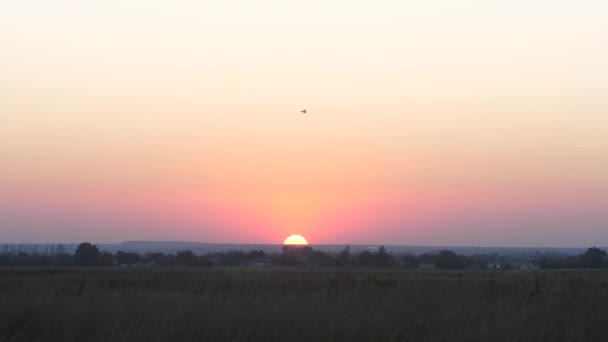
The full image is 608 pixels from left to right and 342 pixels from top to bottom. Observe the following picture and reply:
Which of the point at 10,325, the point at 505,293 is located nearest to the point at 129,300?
the point at 10,325

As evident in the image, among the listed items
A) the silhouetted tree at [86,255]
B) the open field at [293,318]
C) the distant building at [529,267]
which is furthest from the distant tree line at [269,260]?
the open field at [293,318]

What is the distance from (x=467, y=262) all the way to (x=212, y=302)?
72201 millimetres

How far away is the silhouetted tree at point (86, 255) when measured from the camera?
8094 centimetres

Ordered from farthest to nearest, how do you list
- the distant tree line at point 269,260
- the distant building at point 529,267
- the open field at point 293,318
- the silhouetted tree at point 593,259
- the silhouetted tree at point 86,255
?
the silhouetted tree at point 86,255 → the distant tree line at point 269,260 → the silhouetted tree at point 593,259 → the distant building at point 529,267 → the open field at point 293,318

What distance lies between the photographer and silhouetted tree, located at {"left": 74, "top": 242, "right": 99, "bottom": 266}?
80.9 metres

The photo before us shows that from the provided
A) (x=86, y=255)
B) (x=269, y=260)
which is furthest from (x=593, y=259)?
(x=86, y=255)

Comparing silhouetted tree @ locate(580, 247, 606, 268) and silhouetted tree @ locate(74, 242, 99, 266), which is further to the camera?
silhouetted tree @ locate(74, 242, 99, 266)

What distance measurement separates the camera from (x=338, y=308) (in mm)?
14078

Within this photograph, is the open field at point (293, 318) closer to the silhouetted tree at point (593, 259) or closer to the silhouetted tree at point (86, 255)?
the silhouetted tree at point (593, 259)

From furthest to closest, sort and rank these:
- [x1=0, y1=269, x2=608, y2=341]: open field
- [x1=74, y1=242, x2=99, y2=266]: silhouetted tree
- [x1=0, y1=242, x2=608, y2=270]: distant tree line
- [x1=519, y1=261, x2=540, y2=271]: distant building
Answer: [x1=74, y1=242, x2=99, y2=266]: silhouetted tree < [x1=0, y1=242, x2=608, y2=270]: distant tree line < [x1=519, y1=261, x2=540, y2=271]: distant building < [x1=0, y1=269, x2=608, y2=341]: open field

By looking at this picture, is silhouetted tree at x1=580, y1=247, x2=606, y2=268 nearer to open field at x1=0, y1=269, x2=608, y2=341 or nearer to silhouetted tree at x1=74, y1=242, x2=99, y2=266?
silhouetted tree at x1=74, y1=242, x2=99, y2=266

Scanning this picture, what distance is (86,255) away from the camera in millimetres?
83500

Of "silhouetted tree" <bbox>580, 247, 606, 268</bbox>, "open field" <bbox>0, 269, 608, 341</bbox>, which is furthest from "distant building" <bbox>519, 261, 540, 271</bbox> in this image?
"open field" <bbox>0, 269, 608, 341</bbox>

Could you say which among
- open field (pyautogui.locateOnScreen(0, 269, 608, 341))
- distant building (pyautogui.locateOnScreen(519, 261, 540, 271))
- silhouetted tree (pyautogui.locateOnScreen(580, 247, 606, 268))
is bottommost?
open field (pyautogui.locateOnScreen(0, 269, 608, 341))
